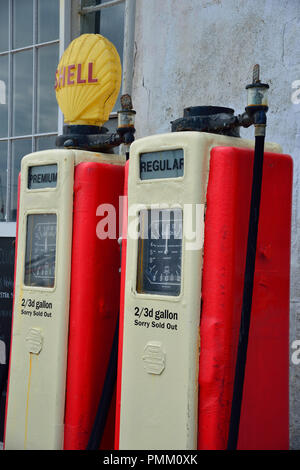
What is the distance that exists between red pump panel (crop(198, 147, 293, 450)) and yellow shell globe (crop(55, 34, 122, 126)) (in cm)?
97

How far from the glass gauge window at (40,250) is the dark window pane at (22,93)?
7.07ft

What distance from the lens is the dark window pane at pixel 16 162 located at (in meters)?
5.36

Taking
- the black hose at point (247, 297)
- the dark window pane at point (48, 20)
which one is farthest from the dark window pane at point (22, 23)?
the black hose at point (247, 297)

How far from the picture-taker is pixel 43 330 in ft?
10.6

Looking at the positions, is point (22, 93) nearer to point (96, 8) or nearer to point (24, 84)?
point (24, 84)

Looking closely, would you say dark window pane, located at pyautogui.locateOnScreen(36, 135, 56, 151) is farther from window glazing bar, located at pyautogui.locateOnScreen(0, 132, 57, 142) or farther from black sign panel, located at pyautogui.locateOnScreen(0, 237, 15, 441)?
black sign panel, located at pyautogui.locateOnScreen(0, 237, 15, 441)

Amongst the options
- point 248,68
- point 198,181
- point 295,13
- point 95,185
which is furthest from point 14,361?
point 295,13

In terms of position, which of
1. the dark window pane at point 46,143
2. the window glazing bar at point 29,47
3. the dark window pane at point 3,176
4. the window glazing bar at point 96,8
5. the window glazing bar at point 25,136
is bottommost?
the dark window pane at point 3,176

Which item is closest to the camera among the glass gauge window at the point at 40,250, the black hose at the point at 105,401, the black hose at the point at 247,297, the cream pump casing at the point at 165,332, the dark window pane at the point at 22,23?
the black hose at the point at 247,297

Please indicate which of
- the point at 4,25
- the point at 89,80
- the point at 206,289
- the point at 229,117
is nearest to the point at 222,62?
the point at 89,80

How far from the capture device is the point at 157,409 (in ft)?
8.80

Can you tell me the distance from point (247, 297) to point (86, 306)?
0.91 metres

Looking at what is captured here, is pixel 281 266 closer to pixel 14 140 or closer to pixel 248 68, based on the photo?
pixel 248 68

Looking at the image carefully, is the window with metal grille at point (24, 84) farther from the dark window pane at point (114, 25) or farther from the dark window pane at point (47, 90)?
the dark window pane at point (114, 25)
